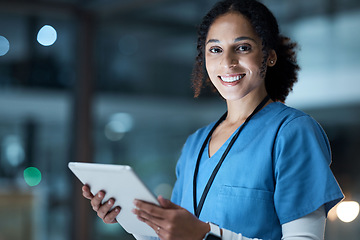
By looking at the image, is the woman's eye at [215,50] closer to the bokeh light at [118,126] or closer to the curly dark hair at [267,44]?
the curly dark hair at [267,44]

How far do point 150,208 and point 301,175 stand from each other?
288 mm

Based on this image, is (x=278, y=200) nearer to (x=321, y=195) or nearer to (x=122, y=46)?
(x=321, y=195)

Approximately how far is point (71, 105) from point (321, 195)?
300 cm

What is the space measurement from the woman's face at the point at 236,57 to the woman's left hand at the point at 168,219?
0.30 meters

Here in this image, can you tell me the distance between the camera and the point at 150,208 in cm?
89

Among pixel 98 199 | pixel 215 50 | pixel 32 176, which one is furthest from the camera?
pixel 32 176

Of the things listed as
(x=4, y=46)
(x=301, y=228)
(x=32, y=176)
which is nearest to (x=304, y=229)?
(x=301, y=228)

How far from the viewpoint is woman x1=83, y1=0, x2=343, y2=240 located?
0.95 m

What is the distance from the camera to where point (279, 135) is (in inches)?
39.4

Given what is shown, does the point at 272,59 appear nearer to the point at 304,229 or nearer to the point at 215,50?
the point at 215,50

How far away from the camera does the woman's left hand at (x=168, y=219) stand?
888 millimetres

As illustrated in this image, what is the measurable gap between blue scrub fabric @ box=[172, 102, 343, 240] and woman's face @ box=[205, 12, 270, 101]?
0.08m

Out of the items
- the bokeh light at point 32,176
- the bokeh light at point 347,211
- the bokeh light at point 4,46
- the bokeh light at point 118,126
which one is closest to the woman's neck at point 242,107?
the bokeh light at point 347,211

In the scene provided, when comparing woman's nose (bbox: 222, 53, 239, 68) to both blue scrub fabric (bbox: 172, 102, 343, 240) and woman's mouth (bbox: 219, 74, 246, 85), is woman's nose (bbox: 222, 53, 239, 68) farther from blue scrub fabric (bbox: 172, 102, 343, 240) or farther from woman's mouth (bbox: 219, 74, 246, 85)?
blue scrub fabric (bbox: 172, 102, 343, 240)
